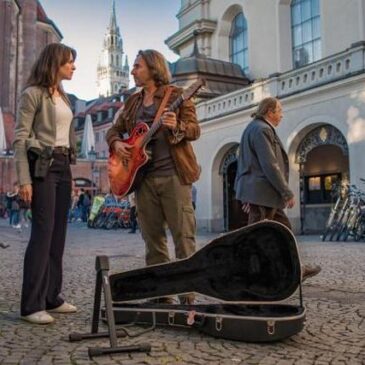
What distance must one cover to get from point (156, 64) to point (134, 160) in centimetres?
78

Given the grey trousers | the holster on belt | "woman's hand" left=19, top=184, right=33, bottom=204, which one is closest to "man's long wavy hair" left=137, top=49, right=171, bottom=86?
the grey trousers

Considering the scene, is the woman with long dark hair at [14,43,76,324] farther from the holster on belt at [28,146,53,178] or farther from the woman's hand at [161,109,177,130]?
the woman's hand at [161,109,177,130]

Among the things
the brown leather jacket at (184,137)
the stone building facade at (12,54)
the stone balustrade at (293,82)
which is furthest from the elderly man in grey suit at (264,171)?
the stone building facade at (12,54)

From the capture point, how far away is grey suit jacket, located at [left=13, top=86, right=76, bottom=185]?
12.8 ft

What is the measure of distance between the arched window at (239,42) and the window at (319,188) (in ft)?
21.1

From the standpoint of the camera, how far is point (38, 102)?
4055 mm

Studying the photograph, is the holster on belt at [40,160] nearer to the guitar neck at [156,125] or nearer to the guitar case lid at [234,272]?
the guitar neck at [156,125]

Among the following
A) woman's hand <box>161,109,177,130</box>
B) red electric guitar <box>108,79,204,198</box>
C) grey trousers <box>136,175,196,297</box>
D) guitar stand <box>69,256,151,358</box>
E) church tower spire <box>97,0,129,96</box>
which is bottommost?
guitar stand <box>69,256,151,358</box>

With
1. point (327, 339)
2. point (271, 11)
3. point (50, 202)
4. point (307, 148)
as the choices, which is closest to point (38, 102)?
Answer: point (50, 202)

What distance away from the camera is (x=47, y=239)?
3.98 meters

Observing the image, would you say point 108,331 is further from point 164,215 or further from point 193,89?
point 193,89

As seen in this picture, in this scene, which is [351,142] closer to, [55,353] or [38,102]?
[38,102]

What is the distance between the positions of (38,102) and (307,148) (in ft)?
43.4

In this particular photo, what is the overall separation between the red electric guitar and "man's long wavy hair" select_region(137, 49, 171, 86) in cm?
28
